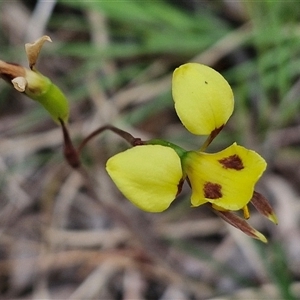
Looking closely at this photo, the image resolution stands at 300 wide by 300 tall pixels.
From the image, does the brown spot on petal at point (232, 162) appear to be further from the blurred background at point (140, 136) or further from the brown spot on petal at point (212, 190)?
the blurred background at point (140, 136)

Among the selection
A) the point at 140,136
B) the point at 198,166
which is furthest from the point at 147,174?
the point at 140,136

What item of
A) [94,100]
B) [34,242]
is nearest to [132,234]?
[34,242]

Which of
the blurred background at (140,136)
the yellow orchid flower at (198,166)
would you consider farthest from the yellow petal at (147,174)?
the blurred background at (140,136)

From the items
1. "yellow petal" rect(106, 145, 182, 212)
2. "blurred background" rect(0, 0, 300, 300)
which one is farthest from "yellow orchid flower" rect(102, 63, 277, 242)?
"blurred background" rect(0, 0, 300, 300)

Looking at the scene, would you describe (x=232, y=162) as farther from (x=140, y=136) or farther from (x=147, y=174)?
(x=140, y=136)

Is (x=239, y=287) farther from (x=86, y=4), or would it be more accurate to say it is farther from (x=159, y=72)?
(x=86, y=4)

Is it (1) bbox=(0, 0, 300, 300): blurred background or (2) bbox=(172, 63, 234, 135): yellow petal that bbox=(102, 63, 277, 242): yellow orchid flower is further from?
(1) bbox=(0, 0, 300, 300): blurred background
